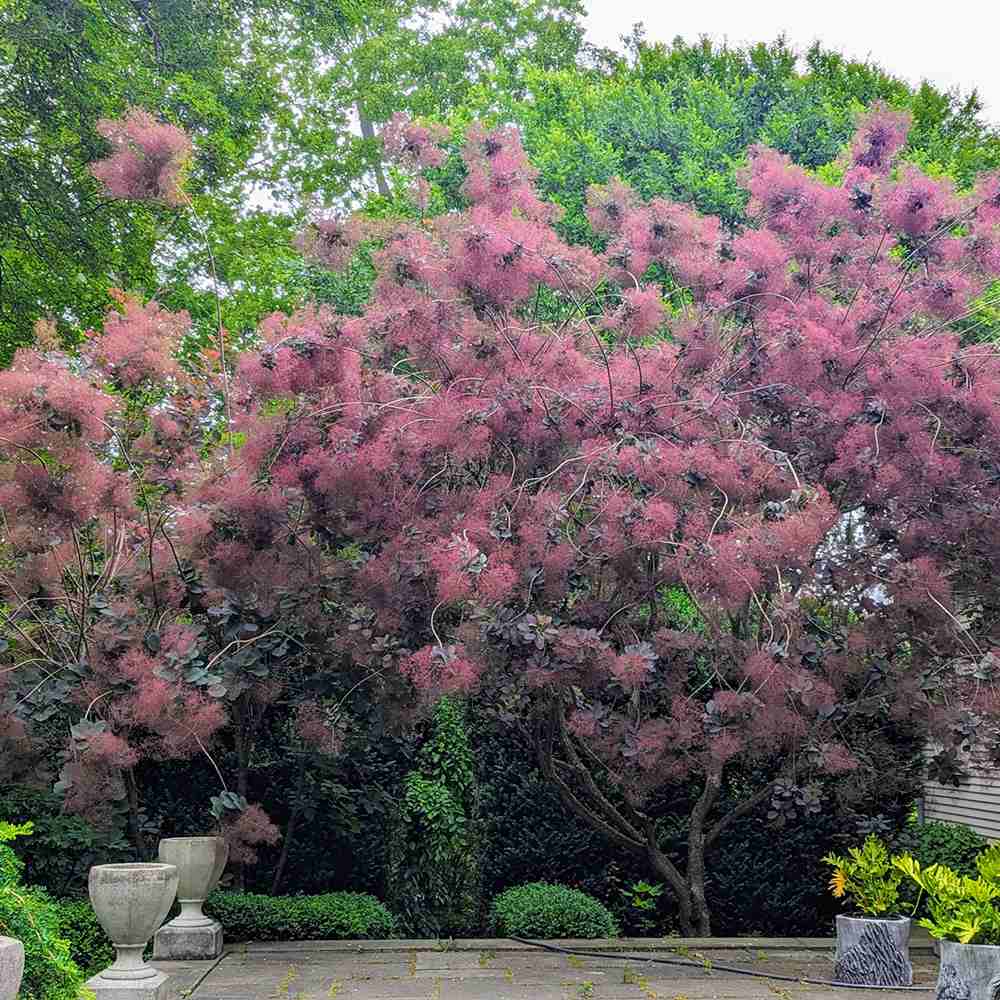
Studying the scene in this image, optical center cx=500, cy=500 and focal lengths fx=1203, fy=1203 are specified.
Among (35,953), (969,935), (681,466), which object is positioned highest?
(681,466)

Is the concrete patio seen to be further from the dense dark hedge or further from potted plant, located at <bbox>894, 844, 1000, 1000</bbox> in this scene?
potted plant, located at <bbox>894, 844, 1000, 1000</bbox>

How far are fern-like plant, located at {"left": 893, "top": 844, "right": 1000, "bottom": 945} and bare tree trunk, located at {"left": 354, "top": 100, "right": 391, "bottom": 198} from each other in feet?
50.8

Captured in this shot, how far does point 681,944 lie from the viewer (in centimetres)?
812

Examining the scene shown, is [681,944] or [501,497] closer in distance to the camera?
[501,497]

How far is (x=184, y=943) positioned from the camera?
7684mm

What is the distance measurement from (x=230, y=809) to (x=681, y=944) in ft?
10.3

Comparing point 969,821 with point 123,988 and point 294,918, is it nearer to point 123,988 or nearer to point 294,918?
point 294,918

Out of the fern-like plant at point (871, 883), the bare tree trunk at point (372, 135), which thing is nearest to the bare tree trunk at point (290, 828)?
the fern-like plant at point (871, 883)

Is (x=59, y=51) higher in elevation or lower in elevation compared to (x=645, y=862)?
higher

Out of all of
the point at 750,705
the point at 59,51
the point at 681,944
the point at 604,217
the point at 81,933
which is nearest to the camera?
the point at 750,705

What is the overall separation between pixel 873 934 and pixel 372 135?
16081mm

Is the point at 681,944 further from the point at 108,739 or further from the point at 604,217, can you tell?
the point at 604,217

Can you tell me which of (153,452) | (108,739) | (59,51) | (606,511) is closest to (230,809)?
(108,739)

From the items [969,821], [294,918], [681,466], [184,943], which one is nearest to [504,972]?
[294,918]
